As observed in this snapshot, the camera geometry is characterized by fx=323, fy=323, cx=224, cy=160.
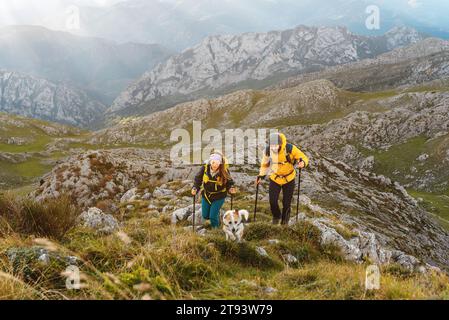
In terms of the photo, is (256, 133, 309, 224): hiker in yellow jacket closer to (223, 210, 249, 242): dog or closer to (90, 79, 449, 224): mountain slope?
(223, 210, 249, 242): dog

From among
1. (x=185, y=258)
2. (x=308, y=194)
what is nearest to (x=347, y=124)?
(x=308, y=194)

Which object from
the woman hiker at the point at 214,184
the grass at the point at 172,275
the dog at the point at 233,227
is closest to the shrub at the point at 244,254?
the grass at the point at 172,275

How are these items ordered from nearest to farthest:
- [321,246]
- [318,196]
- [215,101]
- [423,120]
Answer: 1. [321,246]
2. [318,196]
3. [423,120]
4. [215,101]

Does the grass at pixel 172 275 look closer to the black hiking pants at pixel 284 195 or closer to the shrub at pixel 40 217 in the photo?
the shrub at pixel 40 217

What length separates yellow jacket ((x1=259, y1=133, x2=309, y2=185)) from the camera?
38.2 ft

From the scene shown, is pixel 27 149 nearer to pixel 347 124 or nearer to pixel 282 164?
pixel 347 124

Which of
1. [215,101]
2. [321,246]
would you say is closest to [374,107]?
[215,101]

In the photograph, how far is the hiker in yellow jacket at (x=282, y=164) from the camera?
11587 mm

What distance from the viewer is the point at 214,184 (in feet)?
37.9

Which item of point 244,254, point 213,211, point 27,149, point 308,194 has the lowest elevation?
point 308,194

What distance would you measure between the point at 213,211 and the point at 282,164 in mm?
3041

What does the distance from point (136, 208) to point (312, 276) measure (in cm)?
1523
